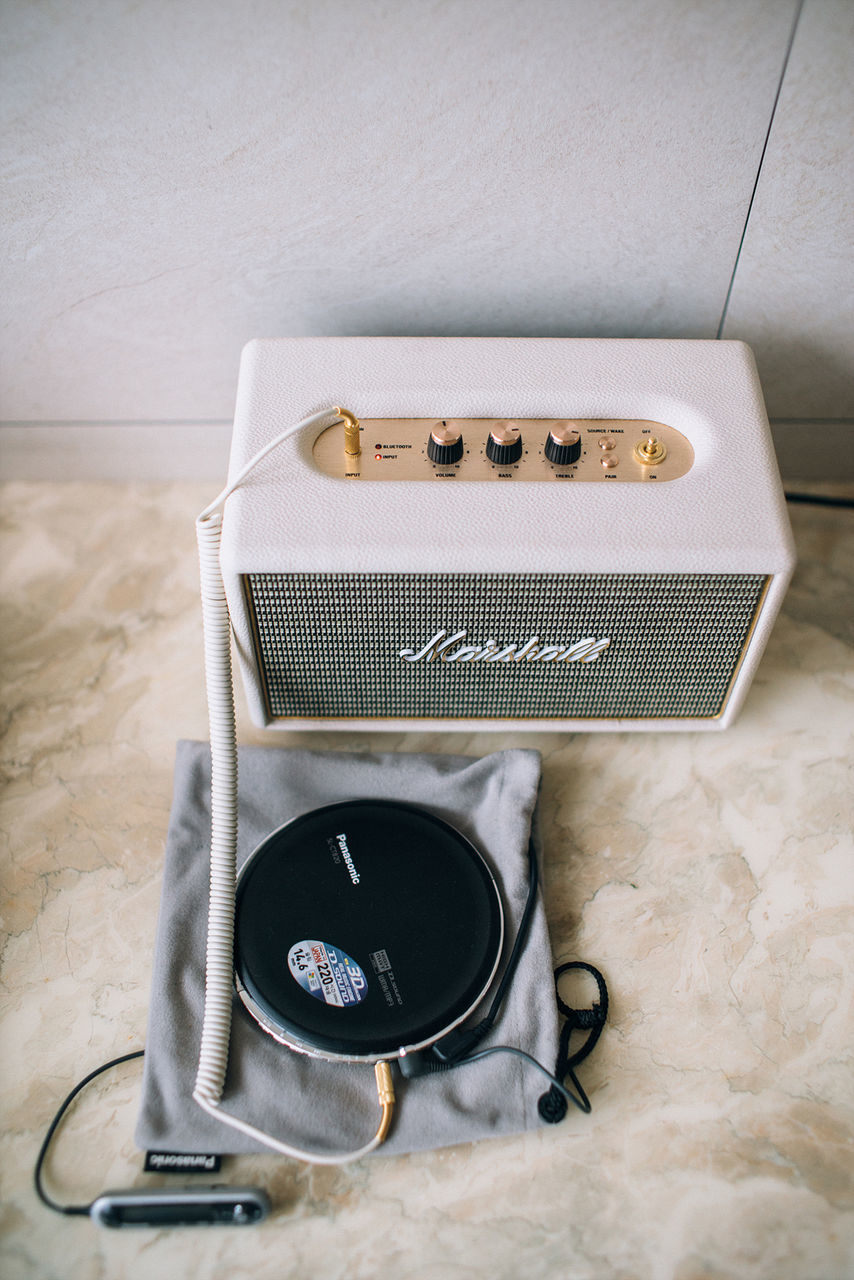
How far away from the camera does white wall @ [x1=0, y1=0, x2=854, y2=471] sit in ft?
2.00

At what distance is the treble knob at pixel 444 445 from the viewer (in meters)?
0.63

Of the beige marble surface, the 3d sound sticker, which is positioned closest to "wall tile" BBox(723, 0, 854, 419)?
the beige marble surface

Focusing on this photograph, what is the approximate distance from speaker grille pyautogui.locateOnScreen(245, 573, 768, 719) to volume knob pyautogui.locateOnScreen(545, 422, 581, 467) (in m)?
0.09

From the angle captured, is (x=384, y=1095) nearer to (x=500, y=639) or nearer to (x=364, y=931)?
(x=364, y=931)

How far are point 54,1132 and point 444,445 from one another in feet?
1.67

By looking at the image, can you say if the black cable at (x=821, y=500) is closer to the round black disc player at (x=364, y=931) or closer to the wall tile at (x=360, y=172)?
the wall tile at (x=360, y=172)

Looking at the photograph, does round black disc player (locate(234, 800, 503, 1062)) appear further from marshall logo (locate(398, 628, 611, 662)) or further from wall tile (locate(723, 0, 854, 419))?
wall tile (locate(723, 0, 854, 419))

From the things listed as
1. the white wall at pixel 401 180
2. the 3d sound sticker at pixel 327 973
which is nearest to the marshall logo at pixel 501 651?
the 3d sound sticker at pixel 327 973

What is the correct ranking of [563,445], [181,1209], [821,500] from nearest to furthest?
Result: 1. [181,1209]
2. [563,445]
3. [821,500]

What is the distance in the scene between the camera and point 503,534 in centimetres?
60

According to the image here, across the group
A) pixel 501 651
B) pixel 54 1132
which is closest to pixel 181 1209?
pixel 54 1132

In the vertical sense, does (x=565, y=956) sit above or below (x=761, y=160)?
below

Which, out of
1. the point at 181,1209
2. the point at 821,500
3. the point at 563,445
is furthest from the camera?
the point at 821,500

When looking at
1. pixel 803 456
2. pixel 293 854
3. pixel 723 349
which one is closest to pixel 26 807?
pixel 293 854
